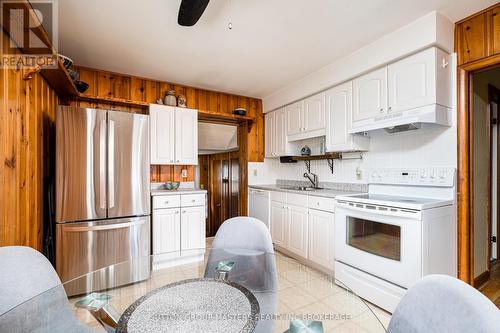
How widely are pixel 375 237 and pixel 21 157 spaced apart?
2939mm

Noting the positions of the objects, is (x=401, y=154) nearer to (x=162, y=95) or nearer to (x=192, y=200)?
(x=192, y=200)

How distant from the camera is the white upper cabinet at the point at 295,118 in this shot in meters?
3.50

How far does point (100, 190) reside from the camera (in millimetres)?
2420

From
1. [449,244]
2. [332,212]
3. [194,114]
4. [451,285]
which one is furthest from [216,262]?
[194,114]

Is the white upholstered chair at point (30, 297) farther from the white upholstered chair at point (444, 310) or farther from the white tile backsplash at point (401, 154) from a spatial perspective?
the white tile backsplash at point (401, 154)

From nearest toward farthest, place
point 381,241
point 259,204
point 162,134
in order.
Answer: point 381,241 → point 162,134 → point 259,204

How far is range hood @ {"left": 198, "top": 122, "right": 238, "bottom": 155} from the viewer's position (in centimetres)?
464

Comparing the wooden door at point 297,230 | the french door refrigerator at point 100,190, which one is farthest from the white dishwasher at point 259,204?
the french door refrigerator at point 100,190

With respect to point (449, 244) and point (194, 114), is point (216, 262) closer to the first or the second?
point (449, 244)

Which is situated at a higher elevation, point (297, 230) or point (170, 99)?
point (170, 99)

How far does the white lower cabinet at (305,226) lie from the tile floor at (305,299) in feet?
3.48

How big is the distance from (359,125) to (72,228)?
10.2 feet

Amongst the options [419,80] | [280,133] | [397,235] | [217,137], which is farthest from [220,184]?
[419,80]

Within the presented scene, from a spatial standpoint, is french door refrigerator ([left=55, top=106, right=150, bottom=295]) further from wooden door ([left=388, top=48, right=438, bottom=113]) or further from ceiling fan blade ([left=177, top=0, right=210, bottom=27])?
wooden door ([left=388, top=48, right=438, bottom=113])
